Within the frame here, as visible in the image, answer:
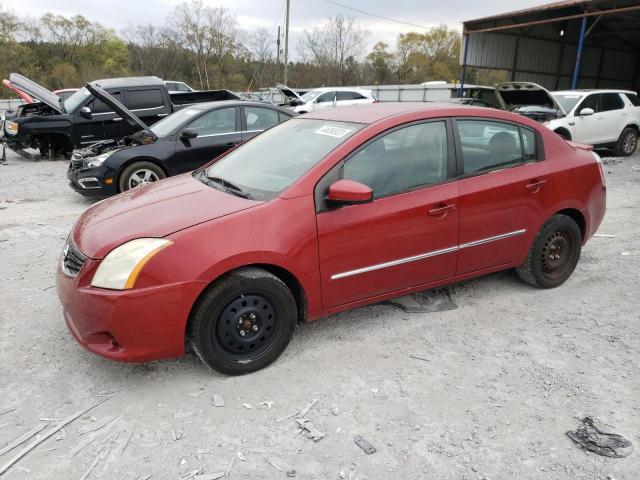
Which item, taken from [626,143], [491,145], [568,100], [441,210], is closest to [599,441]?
[441,210]

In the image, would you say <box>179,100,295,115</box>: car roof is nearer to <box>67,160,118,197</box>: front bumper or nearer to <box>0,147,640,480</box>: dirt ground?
<box>67,160,118,197</box>: front bumper

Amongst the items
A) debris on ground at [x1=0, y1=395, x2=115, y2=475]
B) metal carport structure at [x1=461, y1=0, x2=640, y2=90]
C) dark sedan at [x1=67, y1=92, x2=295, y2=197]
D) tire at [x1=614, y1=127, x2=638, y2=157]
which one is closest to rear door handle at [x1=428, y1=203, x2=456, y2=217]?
debris on ground at [x1=0, y1=395, x2=115, y2=475]

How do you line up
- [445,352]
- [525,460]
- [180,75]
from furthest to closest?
1. [180,75]
2. [445,352]
3. [525,460]

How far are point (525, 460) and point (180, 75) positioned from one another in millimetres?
47629

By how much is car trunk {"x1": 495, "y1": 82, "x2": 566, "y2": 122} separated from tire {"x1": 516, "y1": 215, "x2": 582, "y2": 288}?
7.16 meters

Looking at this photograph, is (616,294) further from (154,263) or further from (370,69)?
(370,69)

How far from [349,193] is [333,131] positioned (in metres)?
0.72

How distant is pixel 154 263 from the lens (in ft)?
8.39

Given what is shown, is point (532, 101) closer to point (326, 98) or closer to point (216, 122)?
point (216, 122)

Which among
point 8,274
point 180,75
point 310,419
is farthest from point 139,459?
point 180,75

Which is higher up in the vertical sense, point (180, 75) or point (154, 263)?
point (180, 75)

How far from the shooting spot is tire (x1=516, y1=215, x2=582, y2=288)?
3.95m

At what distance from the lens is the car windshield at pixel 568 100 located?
1096 cm

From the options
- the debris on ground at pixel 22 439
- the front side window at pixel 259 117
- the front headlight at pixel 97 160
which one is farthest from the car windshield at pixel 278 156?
the front side window at pixel 259 117
